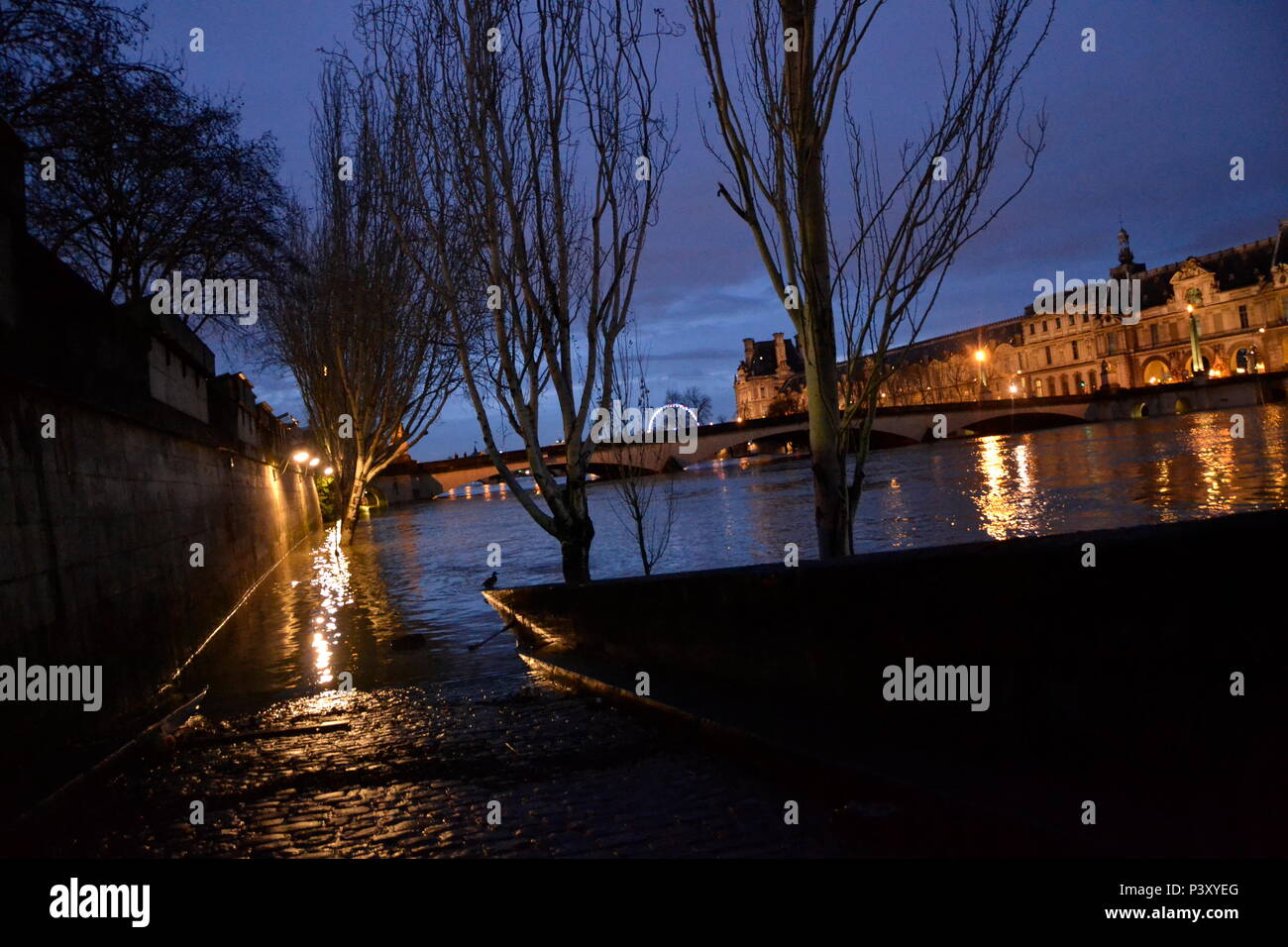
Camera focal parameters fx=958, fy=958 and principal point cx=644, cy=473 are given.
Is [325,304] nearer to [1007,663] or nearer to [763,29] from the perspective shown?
[763,29]

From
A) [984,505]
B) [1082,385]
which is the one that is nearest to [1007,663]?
[984,505]

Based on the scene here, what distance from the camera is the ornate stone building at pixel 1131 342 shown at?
3593 inches

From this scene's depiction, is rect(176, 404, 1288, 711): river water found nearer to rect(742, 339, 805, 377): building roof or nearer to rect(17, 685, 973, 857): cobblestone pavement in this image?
rect(17, 685, 973, 857): cobblestone pavement

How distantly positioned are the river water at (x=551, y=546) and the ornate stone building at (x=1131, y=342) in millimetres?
46416

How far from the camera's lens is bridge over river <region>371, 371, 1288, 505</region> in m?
79.1

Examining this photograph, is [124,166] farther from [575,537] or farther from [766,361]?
[766,361]
